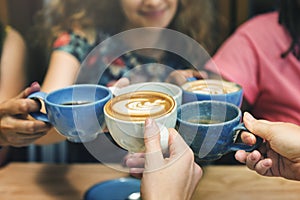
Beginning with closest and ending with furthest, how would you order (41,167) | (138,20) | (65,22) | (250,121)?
1. (250,121)
2. (41,167)
3. (138,20)
4. (65,22)

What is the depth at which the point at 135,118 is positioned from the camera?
2.01 feet

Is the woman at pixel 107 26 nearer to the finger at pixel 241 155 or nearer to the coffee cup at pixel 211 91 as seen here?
the coffee cup at pixel 211 91

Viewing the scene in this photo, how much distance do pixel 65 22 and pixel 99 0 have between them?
11cm

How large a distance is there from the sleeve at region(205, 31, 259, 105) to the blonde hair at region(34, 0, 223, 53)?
0.42 ft

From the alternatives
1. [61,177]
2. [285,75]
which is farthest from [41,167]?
[285,75]

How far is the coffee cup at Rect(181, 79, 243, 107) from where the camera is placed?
72 centimetres

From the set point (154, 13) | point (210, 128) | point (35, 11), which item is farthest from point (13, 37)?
point (210, 128)

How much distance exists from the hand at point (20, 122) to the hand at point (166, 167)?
203 mm

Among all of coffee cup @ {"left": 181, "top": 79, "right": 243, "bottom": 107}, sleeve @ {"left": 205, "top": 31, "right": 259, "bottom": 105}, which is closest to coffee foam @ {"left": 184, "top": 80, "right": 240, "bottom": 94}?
coffee cup @ {"left": 181, "top": 79, "right": 243, "bottom": 107}

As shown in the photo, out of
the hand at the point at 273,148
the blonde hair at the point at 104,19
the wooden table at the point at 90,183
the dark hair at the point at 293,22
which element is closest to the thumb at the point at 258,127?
the hand at the point at 273,148

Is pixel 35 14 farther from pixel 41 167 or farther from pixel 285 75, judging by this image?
pixel 285 75

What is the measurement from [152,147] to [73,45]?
0.55 m

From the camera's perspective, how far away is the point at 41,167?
38.4 inches

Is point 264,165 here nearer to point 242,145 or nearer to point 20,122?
point 242,145
